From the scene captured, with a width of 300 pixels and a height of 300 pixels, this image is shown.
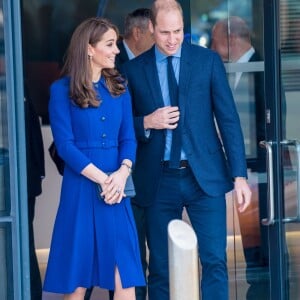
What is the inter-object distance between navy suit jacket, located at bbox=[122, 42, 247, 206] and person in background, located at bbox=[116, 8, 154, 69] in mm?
936

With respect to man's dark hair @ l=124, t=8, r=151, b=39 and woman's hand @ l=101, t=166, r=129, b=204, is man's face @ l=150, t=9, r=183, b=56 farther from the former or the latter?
man's dark hair @ l=124, t=8, r=151, b=39

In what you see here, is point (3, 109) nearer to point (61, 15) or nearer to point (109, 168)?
point (109, 168)

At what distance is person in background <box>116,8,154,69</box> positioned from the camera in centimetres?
666

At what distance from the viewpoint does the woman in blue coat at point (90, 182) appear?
531cm

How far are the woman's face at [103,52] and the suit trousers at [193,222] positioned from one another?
65 cm

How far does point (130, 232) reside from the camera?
5.39m

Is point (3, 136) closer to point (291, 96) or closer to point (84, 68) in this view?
point (84, 68)

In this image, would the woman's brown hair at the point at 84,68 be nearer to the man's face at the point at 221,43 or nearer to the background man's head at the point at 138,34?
the background man's head at the point at 138,34

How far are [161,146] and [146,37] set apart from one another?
1.25 meters

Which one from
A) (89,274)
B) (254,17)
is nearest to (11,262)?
(89,274)

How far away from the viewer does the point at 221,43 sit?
24.0 ft

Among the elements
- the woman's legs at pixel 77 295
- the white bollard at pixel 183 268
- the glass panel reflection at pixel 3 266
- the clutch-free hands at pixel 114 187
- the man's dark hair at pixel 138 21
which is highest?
the man's dark hair at pixel 138 21

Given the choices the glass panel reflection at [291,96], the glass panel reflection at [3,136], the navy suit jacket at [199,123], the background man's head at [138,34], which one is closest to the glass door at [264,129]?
the glass panel reflection at [291,96]

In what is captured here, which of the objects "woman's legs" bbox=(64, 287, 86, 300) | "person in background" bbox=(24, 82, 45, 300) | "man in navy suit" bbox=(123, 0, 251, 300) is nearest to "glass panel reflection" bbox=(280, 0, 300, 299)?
"man in navy suit" bbox=(123, 0, 251, 300)
